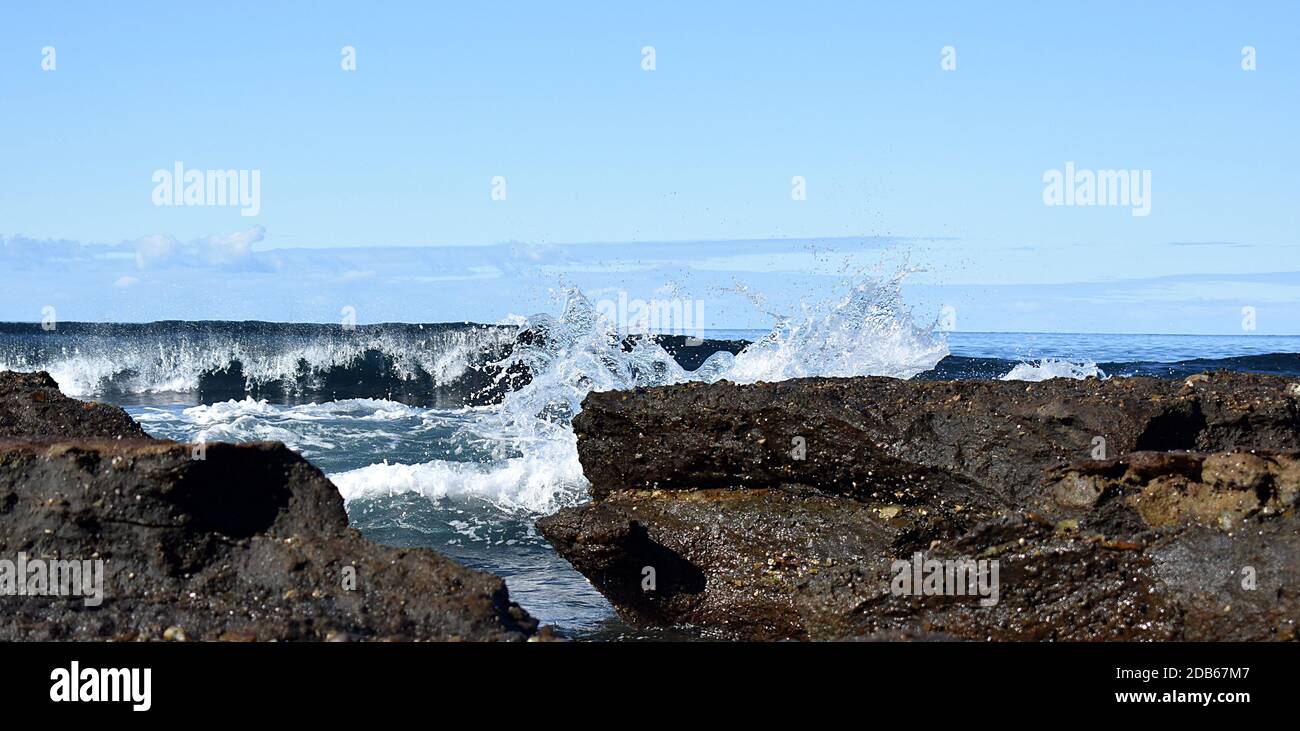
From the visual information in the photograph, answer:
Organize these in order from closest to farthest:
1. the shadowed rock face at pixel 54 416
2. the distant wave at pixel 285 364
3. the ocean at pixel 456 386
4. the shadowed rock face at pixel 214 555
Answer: the shadowed rock face at pixel 214 555, the shadowed rock face at pixel 54 416, the ocean at pixel 456 386, the distant wave at pixel 285 364

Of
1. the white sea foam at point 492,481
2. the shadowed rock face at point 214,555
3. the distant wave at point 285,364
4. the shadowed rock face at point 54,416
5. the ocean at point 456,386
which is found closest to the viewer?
the shadowed rock face at point 214,555

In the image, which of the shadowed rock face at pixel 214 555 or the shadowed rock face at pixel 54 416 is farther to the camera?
the shadowed rock face at pixel 54 416

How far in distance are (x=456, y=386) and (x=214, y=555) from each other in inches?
751

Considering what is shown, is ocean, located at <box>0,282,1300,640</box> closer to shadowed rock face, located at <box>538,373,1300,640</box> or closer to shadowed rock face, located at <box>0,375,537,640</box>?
shadowed rock face, located at <box>538,373,1300,640</box>

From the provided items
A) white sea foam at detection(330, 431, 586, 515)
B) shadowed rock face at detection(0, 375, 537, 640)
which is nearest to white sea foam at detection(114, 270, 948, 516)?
white sea foam at detection(330, 431, 586, 515)

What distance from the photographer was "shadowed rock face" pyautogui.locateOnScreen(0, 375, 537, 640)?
3871 millimetres

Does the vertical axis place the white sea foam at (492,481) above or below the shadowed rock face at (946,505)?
below

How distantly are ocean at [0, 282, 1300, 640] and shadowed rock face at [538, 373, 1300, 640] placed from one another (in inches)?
21.6

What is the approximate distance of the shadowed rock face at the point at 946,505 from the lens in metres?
4.60

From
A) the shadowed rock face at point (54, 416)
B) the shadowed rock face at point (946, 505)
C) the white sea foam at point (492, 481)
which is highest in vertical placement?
the shadowed rock face at point (54, 416)

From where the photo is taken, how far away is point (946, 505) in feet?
19.7

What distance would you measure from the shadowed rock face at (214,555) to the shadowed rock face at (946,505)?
176 centimetres

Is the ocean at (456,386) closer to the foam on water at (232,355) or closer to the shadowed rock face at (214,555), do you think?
the foam on water at (232,355)

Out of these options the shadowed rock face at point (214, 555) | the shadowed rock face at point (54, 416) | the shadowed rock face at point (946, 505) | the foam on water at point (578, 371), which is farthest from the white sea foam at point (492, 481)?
the shadowed rock face at point (214, 555)
